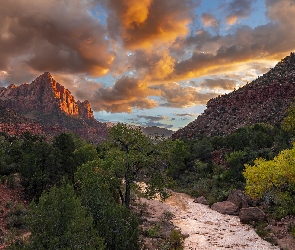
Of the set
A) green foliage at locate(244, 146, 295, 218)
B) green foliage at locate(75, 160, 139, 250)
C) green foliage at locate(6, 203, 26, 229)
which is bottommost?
green foliage at locate(6, 203, 26, 229)

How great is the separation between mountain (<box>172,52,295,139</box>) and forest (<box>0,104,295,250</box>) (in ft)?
120

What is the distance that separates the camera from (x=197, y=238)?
77.0 feet

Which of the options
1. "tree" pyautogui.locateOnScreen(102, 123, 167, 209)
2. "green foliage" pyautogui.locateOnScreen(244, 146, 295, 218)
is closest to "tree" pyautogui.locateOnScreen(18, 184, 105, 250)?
"tree" pyautogui.locateOnScreen(102, 123, 167, 209)

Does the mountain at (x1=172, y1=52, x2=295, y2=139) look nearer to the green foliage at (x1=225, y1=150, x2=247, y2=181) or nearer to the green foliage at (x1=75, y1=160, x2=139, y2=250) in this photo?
the green foliage at (x1=225, y1=150, x2=247, y2=181)

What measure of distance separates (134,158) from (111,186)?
3105 mm

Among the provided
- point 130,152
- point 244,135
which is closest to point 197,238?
point 130,152

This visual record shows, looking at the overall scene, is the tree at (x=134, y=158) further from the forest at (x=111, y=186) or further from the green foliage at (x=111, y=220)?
the green foliage at (x=111, y=220)

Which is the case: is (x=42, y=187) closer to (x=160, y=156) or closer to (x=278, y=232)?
(x=160, y=156)

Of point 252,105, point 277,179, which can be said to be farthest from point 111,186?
point 252,105

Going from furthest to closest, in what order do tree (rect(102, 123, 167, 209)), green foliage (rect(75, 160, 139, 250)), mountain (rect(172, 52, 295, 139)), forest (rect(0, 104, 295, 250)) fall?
mountain (rect(172, 52, 295, 139))
tree (rect(102, 123, 167, 209))
green foliage (rect(75, 160, 139, 250))
forest (rect(0, 104, 295, 250))

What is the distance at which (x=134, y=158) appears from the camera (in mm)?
23578

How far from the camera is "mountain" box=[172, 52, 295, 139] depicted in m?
83.9

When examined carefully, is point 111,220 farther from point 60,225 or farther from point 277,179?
point 277,179

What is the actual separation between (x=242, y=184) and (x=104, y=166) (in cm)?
2625
